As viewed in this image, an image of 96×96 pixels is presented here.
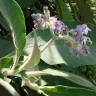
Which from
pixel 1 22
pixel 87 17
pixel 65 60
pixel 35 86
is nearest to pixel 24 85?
pixel 35 86

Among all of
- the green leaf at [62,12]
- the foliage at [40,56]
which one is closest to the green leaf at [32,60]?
the foliage at [40,56]

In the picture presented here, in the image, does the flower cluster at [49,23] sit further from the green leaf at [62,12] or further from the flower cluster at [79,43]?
the green leaf at [62,12]

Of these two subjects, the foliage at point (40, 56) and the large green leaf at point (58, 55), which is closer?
the foliage at point (40, 56)

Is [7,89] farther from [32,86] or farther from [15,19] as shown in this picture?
[15,19]

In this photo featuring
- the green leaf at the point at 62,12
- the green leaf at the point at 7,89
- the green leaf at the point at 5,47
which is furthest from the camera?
the green leaf at the point at 62,12

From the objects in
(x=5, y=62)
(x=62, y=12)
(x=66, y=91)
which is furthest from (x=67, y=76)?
(x=62, y=12)

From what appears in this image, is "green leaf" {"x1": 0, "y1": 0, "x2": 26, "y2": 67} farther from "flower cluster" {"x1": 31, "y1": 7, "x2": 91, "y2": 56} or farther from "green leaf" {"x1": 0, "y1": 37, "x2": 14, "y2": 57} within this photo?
"green leaf" {"x1": 0, "y1": 37, "x2": 14, "y2": 57}
